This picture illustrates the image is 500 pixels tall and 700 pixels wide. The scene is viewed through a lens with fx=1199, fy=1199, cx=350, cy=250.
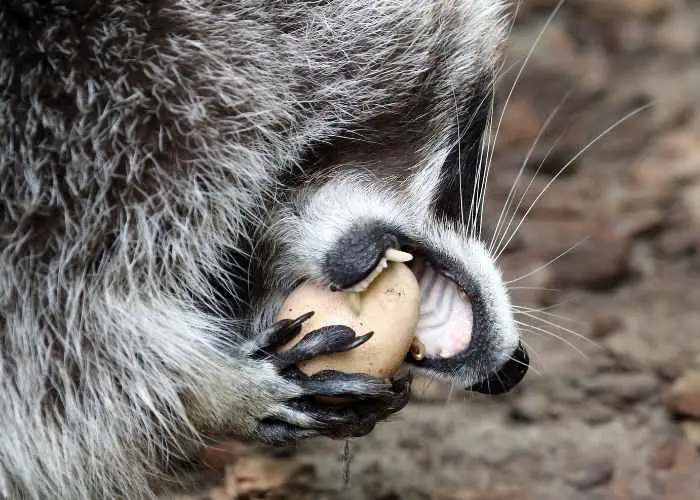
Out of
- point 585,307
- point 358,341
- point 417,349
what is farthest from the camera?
point 585,307

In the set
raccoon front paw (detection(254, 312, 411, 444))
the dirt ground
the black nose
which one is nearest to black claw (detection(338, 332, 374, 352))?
raccoon front paw (detection(254, 312, 411, 444))

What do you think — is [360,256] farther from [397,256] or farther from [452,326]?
[452,326]

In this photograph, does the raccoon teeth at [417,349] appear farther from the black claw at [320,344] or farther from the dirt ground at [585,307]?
the dirt ground at [585,307]

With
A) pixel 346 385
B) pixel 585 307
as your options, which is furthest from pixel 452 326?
pixel 585 307

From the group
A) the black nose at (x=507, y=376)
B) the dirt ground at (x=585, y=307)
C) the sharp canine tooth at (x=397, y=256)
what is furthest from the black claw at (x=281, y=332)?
the dirt ground at (x=585, y=307)

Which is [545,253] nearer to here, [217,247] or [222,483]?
[222,483]

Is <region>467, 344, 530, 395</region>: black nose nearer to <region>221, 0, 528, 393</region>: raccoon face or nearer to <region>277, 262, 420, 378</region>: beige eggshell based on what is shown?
<region>221, 0, 528, 393</region>: raccoon face

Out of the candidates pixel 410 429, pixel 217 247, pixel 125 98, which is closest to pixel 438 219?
pixel 217 247
